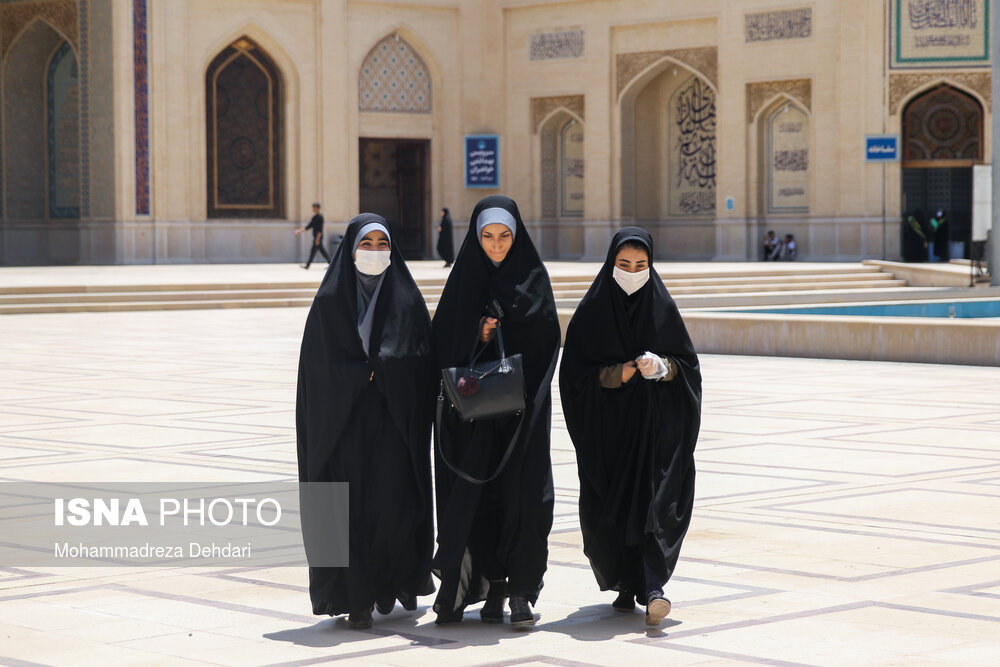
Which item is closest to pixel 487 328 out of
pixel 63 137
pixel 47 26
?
pixel 63 137

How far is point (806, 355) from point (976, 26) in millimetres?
11821

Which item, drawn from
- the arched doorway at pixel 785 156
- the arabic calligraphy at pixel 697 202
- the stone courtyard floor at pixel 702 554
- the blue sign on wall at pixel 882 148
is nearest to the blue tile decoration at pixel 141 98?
the arabic calligraphy at pixel 697 202

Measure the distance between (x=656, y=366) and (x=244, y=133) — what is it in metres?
19.9

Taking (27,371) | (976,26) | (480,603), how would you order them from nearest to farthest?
(480,603) → (27,371) → (976,26)

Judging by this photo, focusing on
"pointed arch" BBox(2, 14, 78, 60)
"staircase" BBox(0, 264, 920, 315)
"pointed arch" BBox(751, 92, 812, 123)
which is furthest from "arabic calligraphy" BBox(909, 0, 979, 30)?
"pointed arch" BBox(2, 14, 78, 60)

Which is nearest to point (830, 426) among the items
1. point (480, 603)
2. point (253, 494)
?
point (253, 494)

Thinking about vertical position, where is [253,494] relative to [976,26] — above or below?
below

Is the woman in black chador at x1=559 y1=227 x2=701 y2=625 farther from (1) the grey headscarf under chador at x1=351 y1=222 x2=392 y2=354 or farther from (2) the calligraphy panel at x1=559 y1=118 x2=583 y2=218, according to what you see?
(2) the calligraphy panel at x1=559 y1=118 x2=583 y2=218

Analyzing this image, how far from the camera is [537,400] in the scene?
11.9 feet

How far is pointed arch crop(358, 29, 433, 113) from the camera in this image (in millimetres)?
23469

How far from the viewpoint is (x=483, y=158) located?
2400 cm

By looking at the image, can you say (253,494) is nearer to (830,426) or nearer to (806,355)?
(830,426)

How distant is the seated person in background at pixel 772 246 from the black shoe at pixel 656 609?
1901cm

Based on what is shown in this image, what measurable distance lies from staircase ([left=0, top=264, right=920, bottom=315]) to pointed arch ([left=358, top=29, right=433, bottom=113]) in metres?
6.68
